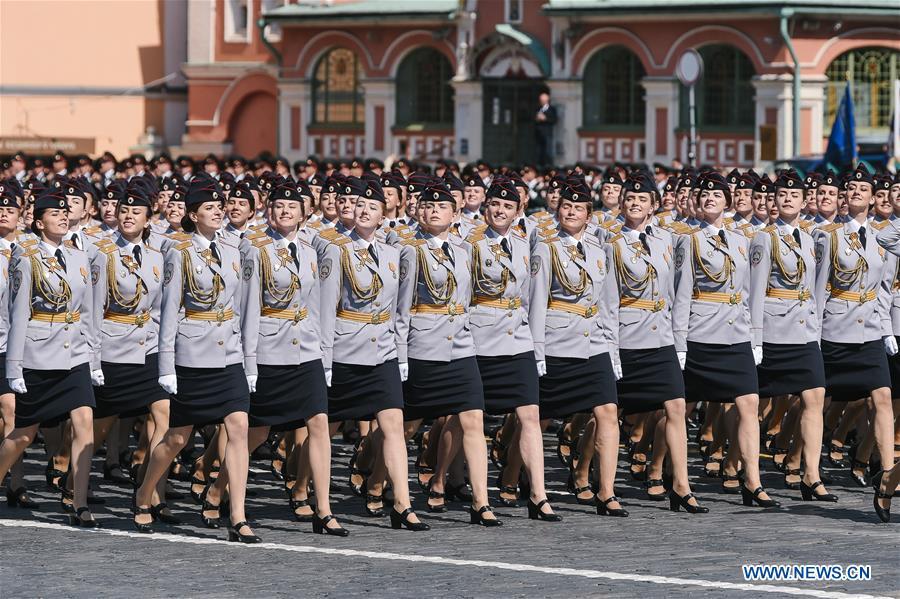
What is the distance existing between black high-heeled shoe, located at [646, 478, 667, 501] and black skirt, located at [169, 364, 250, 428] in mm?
2881

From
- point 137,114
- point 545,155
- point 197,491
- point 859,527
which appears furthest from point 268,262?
point 137,114

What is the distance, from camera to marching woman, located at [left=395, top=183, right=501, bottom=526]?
1191cm

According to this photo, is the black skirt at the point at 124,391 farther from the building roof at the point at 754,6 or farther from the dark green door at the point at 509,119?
the dark green door at the point at 509,119

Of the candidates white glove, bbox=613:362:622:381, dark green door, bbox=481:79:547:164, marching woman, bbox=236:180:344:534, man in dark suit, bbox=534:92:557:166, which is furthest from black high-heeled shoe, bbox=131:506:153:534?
dark green door, bbox=481:79:547:164

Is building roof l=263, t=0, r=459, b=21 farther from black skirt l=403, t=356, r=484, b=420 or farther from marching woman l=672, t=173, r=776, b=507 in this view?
black skirt l=403, t=356, r=484, b=420

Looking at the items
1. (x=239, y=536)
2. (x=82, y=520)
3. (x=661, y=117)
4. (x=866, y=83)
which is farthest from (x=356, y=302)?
(x=661, y=117)

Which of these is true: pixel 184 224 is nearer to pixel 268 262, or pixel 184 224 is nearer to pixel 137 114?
pixel 268 262

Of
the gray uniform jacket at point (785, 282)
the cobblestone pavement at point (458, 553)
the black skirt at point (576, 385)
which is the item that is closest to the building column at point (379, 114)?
the gray uniform jacket at point (785, 282)

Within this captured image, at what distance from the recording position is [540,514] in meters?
12.0

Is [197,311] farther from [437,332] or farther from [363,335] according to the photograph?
[437,332]

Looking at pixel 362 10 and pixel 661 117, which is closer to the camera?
pixel 661 117

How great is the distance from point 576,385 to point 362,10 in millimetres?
30518

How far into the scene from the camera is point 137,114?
154ft

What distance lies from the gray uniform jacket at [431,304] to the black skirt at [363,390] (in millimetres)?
238
